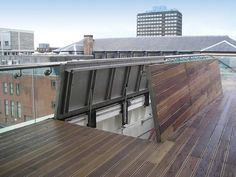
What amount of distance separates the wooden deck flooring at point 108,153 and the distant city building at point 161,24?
61.0 meters

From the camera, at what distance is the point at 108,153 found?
2846 millimetres

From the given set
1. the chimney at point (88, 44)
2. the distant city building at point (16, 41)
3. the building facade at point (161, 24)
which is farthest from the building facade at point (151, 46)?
the building facade at point (161, 24)

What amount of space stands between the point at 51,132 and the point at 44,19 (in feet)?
65.4

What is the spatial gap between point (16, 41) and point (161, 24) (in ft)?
110

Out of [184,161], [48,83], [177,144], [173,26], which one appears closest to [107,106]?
[48,83]

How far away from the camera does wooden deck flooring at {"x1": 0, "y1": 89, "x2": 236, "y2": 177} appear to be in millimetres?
2467

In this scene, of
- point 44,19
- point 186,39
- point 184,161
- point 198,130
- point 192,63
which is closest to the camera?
point 184,161

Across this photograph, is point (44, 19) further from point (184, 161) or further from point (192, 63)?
point (184, 161)

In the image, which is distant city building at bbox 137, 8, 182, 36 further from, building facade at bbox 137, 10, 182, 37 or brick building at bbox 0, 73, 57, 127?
brick building at bbox 0, 73, 57, 127

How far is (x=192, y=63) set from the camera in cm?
511

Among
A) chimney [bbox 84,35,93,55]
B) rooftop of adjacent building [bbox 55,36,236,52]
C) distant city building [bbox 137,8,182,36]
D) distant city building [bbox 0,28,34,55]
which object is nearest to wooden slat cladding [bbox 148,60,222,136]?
rooftop of adjacent building [bbox 55,36,236,52]

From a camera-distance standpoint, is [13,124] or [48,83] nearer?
[13,124]

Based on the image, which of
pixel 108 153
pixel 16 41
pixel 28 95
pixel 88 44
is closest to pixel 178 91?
pixel 108 153

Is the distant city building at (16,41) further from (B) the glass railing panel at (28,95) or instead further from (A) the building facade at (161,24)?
(B) the glass railing panel at (28,95)
